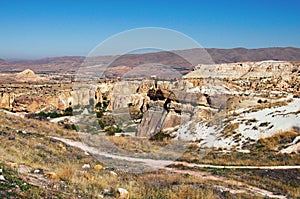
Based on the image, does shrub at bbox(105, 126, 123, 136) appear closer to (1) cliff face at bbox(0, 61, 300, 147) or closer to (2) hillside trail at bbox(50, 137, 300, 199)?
(1) cliff face at bbox(0, 61, 300, 147)

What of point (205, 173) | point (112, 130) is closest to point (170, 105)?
point (112, 130)

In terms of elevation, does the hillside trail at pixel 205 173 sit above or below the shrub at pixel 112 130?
above

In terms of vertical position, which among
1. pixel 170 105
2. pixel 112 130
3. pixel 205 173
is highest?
pixel 170 105

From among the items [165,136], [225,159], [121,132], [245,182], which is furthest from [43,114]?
[245,182]

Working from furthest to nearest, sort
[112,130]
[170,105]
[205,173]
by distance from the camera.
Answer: [112,130] < [170,105] < [205,173]

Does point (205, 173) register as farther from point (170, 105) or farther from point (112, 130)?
point (112, 130)

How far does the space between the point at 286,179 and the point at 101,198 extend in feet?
24.6

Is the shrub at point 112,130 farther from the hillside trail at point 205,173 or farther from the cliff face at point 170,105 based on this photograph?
the hillside trail at point 205,173

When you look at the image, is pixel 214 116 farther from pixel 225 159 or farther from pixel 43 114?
pixel 43 114

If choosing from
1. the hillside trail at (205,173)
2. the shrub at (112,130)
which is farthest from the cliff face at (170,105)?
the hillside trail at (205,173)

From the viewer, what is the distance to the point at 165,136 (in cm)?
Result: 2212

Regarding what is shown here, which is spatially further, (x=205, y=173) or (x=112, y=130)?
(x=112, y=130)

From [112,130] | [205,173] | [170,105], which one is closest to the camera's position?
[205,173]

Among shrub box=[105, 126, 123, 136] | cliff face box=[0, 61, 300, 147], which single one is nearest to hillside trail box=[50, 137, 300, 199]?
cliff face box=[0, 61, 300, 147]
